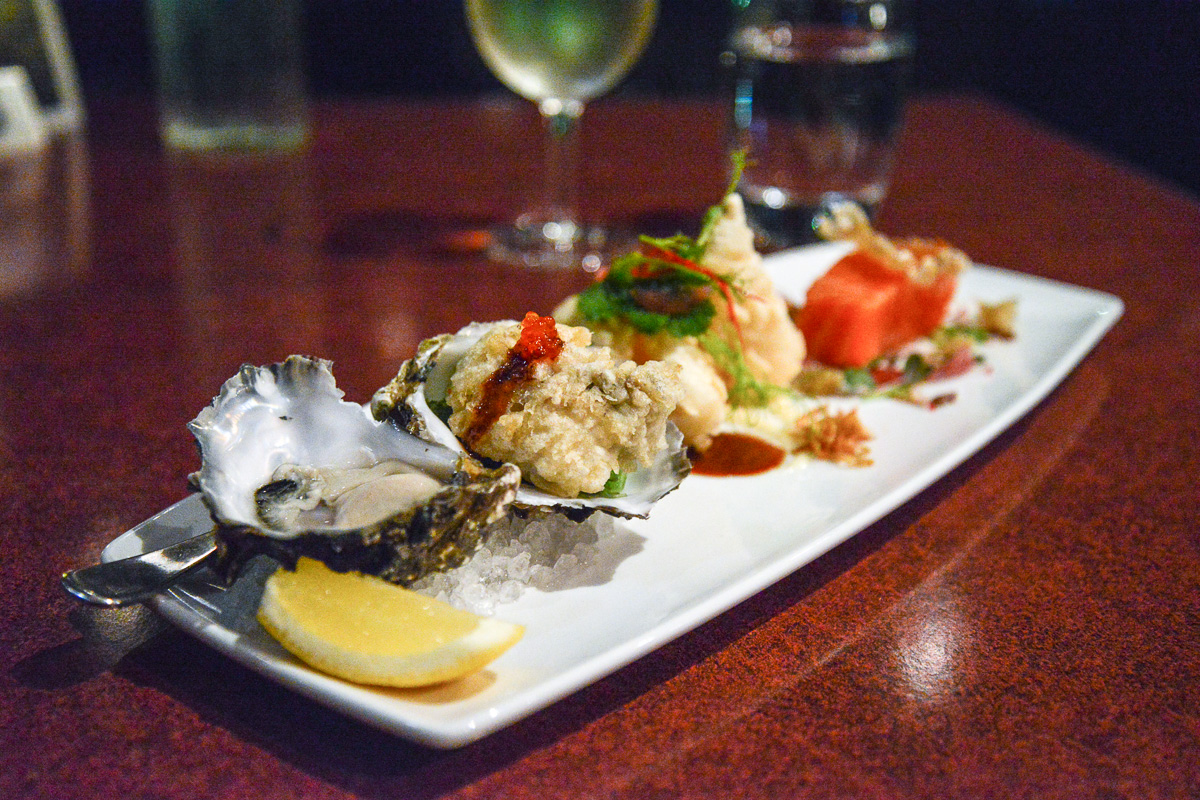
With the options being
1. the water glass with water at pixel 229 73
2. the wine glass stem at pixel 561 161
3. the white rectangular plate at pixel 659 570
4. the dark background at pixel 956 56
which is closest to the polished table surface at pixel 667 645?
the white rectangular plate at pixel 659 570

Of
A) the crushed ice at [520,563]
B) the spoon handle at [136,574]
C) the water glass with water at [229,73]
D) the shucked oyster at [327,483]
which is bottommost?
the crushed ice at [520,563]

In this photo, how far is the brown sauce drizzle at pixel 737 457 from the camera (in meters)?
1.41

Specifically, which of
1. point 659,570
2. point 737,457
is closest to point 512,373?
point 659,570

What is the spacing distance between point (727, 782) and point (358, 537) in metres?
0.39

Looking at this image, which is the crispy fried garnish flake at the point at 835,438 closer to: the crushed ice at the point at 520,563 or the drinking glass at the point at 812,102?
the crushed ice at the point at 520,563

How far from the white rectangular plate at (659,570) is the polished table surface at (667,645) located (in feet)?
0.16

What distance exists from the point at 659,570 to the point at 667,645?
0.09m

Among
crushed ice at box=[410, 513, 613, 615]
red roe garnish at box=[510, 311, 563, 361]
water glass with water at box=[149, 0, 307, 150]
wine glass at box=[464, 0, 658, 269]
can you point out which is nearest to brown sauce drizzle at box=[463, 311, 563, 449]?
red roe garnish at box=[510, 311, 563, 361]

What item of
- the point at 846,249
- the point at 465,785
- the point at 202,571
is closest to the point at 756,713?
the point at 465,785

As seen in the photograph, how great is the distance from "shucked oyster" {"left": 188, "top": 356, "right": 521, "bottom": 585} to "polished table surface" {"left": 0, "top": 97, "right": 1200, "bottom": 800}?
0.15 m

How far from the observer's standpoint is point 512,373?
1182 millimetres

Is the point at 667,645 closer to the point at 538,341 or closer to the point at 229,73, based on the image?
the point at 538,341

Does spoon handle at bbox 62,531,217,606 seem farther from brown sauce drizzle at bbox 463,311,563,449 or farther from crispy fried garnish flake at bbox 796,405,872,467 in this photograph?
crispy fried garnish flake at bbox 796,405,872,467

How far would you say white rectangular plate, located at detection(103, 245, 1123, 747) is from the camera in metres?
0.87
